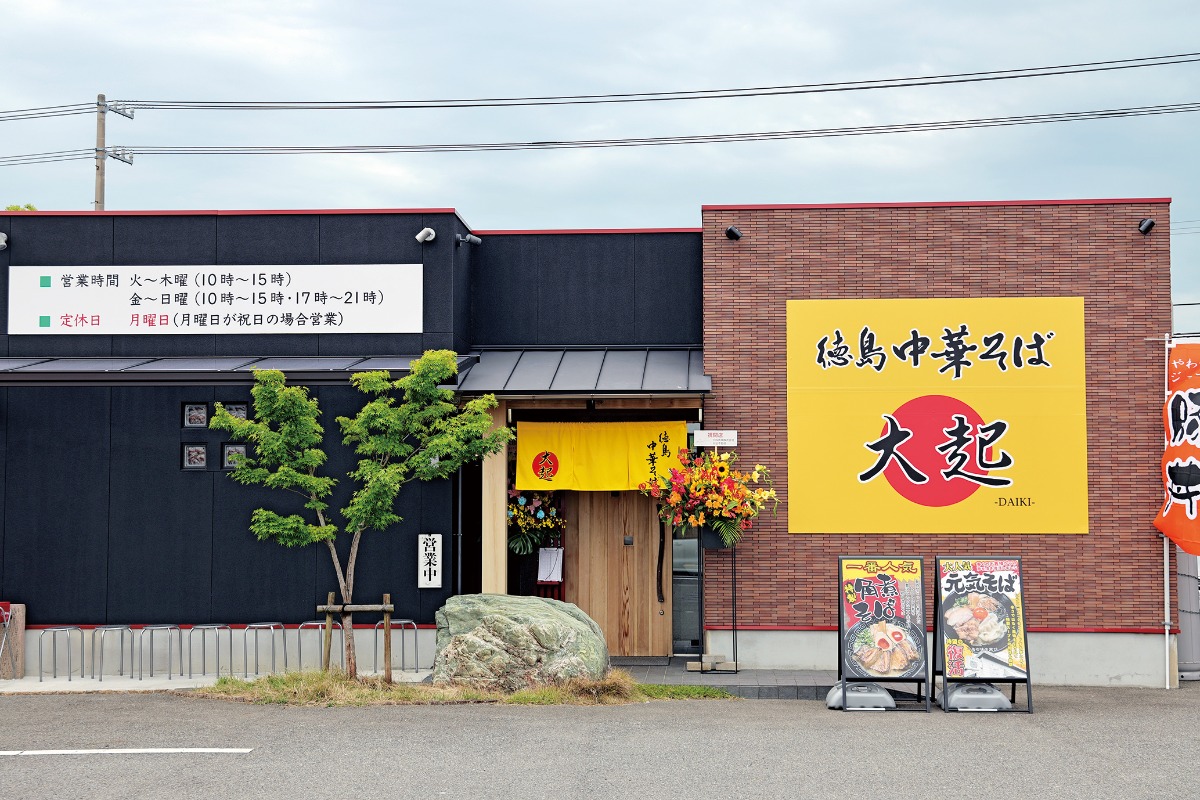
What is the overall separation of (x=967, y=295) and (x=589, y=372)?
17.6ft

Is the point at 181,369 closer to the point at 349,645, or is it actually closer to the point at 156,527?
the point at 156,527

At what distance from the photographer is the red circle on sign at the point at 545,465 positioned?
55.0ft

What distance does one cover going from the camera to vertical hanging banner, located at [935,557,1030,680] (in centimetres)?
1346

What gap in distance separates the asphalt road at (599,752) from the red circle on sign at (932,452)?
3187mm

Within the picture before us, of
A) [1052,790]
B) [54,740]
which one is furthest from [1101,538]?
[54,740]

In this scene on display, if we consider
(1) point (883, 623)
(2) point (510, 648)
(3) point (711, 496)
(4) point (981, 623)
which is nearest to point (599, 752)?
(2) point (510, 648)

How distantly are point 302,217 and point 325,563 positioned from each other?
4958mm

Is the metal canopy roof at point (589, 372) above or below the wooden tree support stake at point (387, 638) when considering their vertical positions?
above

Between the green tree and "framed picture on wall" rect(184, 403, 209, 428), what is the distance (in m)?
1.65

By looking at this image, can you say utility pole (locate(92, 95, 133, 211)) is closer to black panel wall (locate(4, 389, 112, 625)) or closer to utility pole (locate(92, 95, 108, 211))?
utility pole (locate(92, 95, 108, 211))

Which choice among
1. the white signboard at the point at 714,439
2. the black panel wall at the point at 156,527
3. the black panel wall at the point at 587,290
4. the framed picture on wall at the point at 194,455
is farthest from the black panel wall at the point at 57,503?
the white signboard at the point at 714,439

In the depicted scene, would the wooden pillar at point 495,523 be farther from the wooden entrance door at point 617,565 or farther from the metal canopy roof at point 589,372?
the wooden entrance door at point 617,565

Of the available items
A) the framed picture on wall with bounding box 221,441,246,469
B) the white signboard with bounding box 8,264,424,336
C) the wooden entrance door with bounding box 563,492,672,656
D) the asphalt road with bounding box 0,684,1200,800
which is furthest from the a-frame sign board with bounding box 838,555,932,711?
the framed picture on wall with bounding box 221,441,246,469

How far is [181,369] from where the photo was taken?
52.9ft
